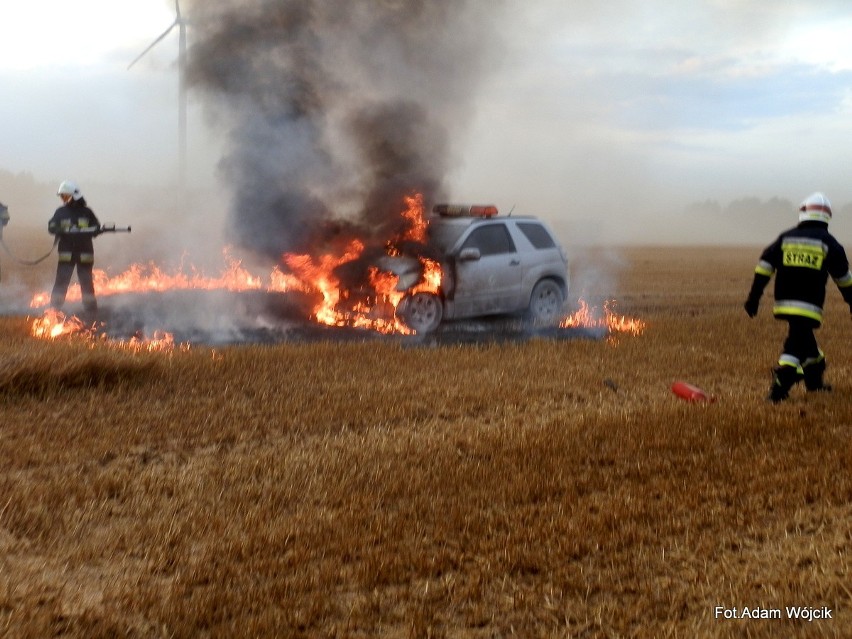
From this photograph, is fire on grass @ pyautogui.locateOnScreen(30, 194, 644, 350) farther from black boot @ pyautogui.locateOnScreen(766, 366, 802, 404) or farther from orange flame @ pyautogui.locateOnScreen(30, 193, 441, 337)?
black boot @ pyautogui.locateOnScreen(766, 366, 802, 404)

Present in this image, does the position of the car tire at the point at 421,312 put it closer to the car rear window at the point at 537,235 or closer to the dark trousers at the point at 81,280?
the car rear window at the point at 537,235

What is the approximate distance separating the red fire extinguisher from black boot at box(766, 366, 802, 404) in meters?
0.53

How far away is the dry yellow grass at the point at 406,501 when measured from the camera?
343cm

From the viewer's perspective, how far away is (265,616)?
131 inches

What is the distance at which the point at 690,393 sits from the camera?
726cm

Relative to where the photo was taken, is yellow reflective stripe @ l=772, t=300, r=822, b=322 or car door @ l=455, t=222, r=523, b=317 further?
car door @ l=455, t=222, r=523, b=317

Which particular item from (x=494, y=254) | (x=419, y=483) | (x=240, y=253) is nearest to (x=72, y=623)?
(x=419, y=483)

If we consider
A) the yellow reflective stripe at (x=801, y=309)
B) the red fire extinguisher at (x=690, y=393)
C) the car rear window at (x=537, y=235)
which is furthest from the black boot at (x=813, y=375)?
the car rear window at (x=537, y=235)

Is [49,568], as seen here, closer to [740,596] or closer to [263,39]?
[740,596]

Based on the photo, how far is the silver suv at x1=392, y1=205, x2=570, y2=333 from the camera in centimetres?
1089

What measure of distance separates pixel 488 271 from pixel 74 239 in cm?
622

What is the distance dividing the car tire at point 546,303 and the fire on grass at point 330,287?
289 mm
